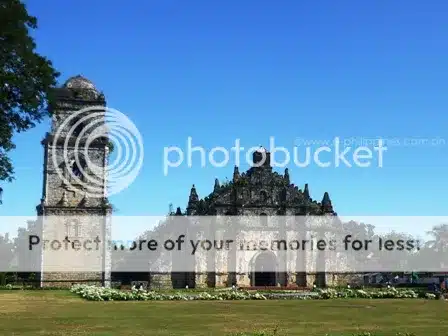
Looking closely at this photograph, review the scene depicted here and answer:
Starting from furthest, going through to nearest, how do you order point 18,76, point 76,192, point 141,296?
point 76,192, point 141,296, point 18,76

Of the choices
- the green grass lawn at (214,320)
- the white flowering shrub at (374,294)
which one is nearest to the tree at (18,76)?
the green grass lawn at (214,320)

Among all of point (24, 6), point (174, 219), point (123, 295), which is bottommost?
point (123, 295)

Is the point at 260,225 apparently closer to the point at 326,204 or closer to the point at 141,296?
the point at 326,204

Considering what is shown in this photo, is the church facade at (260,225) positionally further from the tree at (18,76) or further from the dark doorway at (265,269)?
the tree at (18,76)

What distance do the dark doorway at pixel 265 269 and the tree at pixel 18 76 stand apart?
1403 inches

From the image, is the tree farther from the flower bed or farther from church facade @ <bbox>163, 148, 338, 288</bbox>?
church facade @ <bbox>163, 148, 338, 288</bbox>

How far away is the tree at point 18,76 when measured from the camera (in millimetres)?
14656

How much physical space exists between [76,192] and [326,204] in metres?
20.1

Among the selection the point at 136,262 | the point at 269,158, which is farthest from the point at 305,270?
the point at 136,262

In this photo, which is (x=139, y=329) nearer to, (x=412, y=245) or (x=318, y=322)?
(x=318, y=322)

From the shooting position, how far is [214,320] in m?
19.8

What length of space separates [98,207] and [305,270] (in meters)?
16.8

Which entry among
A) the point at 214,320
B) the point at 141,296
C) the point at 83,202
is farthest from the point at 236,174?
the point at 214,320

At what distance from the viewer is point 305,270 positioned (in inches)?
1946
